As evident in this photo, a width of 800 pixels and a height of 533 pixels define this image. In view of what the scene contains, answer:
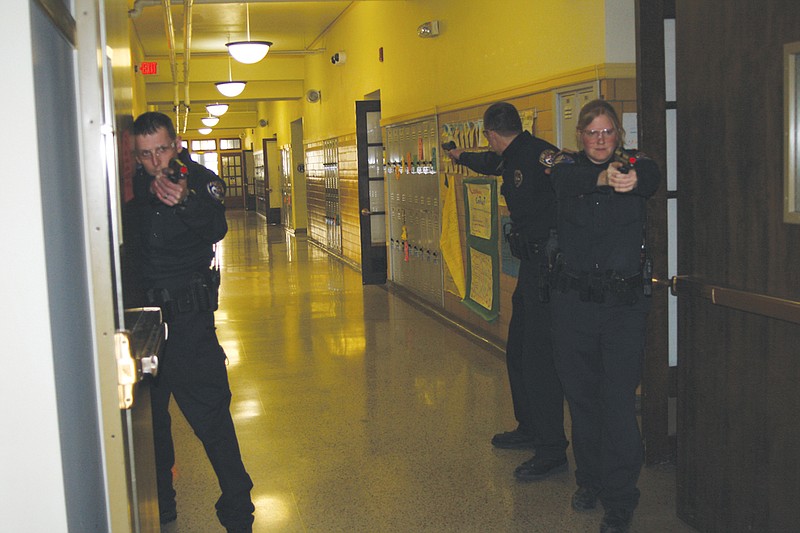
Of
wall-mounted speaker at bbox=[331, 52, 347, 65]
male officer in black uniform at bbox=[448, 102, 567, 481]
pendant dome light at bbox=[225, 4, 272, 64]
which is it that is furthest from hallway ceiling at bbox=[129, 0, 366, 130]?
male officer in black uniform at bbox=[448, 102, 567, 481]

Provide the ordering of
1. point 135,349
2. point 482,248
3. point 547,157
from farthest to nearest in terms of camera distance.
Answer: point 482,248
point 547,157
point 135,349

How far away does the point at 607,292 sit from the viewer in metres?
2.85

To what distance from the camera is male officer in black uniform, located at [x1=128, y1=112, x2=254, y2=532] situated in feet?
8.86

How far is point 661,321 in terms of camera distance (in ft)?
11.5

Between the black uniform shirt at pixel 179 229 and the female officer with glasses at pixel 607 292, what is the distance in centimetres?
125

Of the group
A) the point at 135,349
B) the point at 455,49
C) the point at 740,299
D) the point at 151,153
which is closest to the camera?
the point at 135,349

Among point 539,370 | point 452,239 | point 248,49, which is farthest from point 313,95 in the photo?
point 539,370

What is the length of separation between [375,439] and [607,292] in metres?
1.66

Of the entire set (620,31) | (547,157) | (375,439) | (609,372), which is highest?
(620,31)

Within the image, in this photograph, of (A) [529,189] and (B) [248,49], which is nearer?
(A) [529,189]

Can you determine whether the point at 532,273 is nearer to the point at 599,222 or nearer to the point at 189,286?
the point at 599,222

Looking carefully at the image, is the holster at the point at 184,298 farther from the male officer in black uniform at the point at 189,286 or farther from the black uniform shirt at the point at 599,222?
the black uniform shirt at the point at 599,222

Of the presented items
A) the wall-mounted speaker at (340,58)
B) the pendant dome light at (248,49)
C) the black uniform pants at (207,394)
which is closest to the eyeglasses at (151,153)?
the black uniform pants at (207,394)

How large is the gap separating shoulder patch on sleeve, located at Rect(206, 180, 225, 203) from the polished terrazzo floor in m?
1.28
